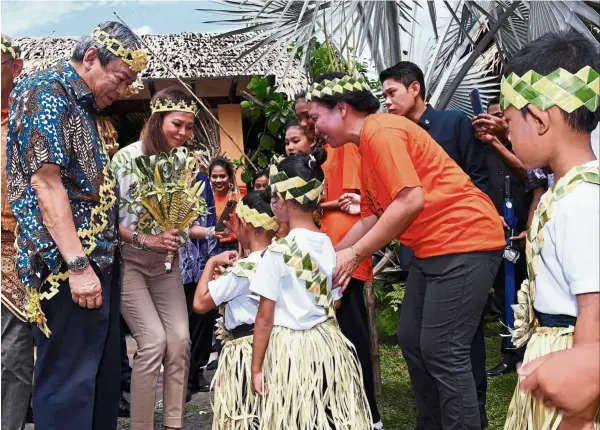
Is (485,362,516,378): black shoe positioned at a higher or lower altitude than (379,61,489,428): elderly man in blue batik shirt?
lower

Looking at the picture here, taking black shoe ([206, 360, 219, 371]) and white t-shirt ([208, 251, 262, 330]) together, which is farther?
black shoe ([206, 360, 219, 371])

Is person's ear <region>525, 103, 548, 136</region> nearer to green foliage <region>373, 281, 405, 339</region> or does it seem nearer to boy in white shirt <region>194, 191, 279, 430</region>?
boy in white shirt <region>194, 191, 279, 430</region>

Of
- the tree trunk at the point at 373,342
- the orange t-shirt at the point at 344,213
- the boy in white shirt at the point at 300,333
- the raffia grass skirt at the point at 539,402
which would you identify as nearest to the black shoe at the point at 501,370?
the tree trunk at the point at 373,342

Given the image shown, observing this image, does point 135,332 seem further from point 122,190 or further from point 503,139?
point 503,139

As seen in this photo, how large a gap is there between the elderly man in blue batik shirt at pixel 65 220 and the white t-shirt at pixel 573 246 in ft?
5.64

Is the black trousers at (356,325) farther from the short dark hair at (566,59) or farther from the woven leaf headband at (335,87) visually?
the short dark hair at (566,59)

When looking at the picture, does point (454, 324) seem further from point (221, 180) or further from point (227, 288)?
point (221, 180)

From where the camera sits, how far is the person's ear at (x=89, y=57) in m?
2.81

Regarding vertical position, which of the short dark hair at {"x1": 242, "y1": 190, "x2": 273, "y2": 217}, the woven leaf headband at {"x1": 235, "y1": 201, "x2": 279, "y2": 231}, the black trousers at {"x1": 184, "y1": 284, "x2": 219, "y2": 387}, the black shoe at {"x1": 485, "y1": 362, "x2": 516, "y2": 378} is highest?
the short dark hair at {"x1": 242, "y1": 190, "x2": 273, "y2": 217}

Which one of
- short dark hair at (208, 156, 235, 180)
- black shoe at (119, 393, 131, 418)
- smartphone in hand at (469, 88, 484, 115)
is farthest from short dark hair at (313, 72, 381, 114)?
short dark hair at (208, 156, 235, 180)

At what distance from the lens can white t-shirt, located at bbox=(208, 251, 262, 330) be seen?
131 inches

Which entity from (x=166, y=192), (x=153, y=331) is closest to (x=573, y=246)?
(x=166, y=192)

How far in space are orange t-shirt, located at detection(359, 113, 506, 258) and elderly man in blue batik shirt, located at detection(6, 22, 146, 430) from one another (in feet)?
3.71

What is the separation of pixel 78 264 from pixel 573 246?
1820mm
